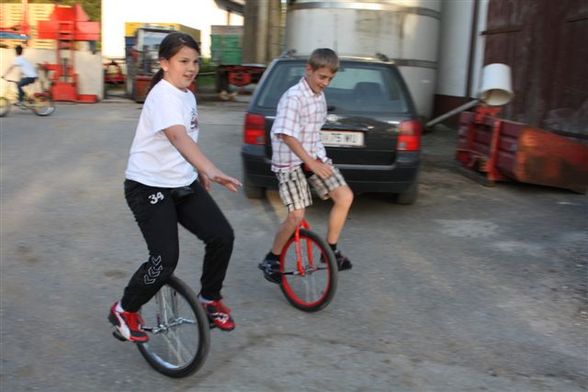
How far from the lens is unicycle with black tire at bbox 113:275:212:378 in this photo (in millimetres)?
3182

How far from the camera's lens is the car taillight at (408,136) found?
6.15 m

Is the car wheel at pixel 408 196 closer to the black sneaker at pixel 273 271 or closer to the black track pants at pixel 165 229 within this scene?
the black sneaker at pixel 273 271

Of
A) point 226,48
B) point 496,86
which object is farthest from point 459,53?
point 226,48

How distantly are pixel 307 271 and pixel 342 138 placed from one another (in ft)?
7.17

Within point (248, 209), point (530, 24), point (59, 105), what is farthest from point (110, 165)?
point (59, 105)

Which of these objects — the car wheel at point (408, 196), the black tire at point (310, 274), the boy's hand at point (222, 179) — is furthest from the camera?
the car wheel at point (408, 196)

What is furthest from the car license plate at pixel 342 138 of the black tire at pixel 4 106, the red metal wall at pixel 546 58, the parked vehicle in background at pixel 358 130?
the black tire at pixel 4 106

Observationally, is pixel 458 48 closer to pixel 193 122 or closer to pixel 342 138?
pixel 342 138

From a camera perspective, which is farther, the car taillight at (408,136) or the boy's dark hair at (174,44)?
the car taillight at (408,136)

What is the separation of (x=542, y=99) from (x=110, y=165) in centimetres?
682

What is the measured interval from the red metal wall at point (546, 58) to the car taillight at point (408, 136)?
389 cm

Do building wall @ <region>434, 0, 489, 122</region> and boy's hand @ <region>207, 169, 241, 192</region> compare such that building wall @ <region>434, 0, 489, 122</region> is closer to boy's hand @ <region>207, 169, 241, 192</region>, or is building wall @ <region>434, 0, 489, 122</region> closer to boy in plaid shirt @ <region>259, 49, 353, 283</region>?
boy in plaid shirt @ <region>259, 49, 353, 283</region>

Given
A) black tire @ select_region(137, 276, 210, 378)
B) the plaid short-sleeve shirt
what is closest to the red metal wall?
the plaid short-sleeve shirt

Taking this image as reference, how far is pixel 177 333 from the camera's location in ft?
11.1
